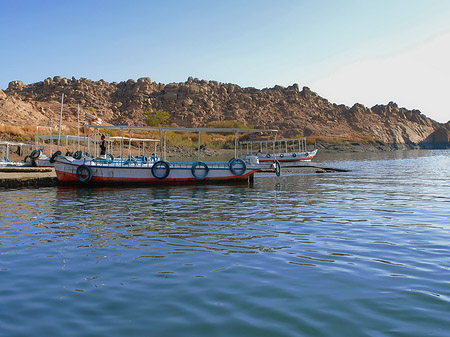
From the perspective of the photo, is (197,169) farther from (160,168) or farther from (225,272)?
(225,272)

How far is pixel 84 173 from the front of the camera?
82.0ft

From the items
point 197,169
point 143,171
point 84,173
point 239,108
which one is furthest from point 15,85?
Result: point 197,169

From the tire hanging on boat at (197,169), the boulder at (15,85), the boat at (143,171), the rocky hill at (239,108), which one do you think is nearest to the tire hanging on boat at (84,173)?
the boat at (143,171)

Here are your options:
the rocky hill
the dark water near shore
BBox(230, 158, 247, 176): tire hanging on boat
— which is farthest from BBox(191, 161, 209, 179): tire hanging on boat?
the rocky hill

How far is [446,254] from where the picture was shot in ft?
29.8

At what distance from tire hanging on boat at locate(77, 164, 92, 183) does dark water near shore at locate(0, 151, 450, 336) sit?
927cm

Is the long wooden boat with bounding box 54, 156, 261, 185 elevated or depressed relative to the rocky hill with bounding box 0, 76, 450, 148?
depressed

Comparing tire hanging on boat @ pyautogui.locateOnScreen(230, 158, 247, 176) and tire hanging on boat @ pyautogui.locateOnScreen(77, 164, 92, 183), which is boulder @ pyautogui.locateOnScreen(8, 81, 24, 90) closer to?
tire hanging on boat @ pyautogui.locateOnScreen(77, 164, 92, 183)

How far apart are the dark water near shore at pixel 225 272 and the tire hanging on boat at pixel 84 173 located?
927cm

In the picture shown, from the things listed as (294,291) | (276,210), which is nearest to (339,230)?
(276,210)

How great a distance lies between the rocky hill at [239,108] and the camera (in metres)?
139

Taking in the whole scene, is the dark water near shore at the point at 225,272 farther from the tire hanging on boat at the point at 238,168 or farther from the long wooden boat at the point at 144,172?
the tire hanging on boat at the point at 238,168

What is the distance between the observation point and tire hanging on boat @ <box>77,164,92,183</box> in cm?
2497

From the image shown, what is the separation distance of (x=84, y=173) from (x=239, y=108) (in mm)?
130920
